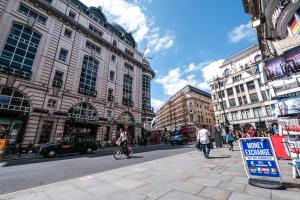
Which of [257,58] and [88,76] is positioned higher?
[257,58]

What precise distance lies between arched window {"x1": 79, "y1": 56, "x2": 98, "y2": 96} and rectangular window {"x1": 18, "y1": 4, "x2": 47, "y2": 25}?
7.45 meters

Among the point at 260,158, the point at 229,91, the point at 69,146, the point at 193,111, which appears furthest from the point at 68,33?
the point at 193,111

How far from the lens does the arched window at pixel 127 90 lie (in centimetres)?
3072

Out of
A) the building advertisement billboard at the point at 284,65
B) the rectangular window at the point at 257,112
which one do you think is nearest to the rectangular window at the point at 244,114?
the rectangular window at the point at 257,112

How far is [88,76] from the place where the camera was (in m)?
25.2

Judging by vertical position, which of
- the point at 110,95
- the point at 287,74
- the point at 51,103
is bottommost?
the point at 287,74

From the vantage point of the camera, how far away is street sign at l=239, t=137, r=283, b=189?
3.85 meters

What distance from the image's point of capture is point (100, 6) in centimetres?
3319

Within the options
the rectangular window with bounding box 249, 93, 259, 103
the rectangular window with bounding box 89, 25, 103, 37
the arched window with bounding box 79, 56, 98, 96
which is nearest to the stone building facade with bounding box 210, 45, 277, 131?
the rectangular window with bounding box 249, 93, 259, 103

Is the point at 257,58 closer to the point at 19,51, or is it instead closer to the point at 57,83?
the point at 57,83

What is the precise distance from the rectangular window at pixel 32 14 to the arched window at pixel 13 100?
11.1 metres

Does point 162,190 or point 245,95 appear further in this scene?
point 245,95

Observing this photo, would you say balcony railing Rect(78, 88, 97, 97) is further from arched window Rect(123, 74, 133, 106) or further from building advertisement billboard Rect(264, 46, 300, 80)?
building advertisement billboard Rect(264, 46, 300, 80)

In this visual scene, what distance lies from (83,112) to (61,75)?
6281mm
